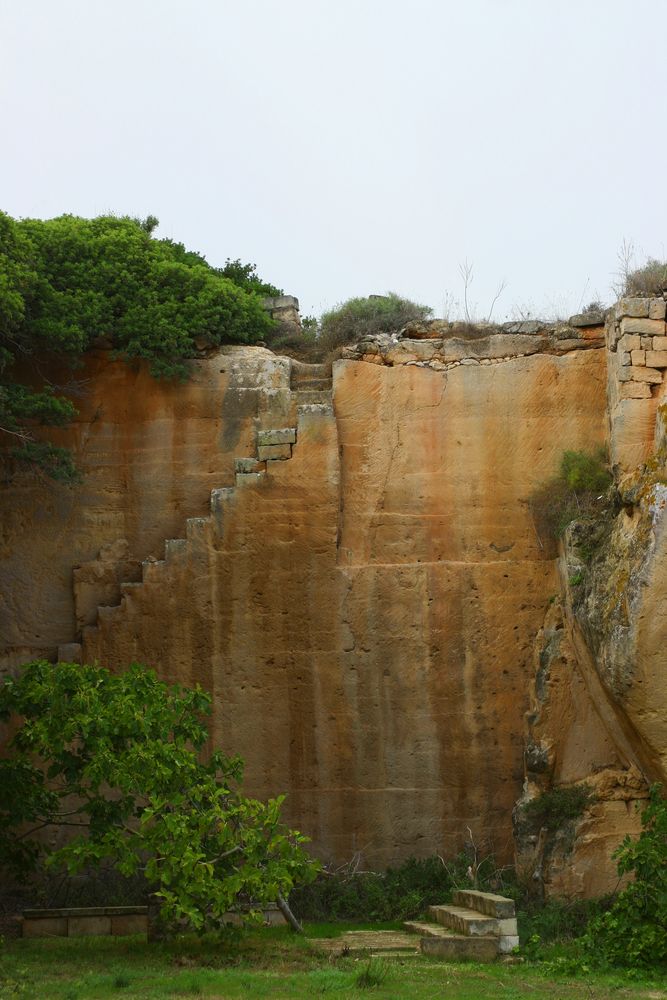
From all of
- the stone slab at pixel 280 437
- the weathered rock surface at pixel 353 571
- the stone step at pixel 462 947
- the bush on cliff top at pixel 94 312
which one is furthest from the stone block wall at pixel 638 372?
the stone step at pixel 462 947

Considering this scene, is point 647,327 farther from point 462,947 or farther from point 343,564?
point 462,947

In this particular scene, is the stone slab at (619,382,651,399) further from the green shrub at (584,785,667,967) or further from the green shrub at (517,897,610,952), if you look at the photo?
the green shrub at (517,897,610,952)

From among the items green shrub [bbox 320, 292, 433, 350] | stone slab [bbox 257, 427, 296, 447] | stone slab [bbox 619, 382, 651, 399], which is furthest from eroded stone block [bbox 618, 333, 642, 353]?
stone slab [bbox 257, 427, 296, 447]

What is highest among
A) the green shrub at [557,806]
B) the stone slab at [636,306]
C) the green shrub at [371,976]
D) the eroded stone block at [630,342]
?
the stone slab at [636,306]

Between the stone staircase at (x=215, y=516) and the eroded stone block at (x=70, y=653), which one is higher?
the stone staircase at (x=215, y=516)

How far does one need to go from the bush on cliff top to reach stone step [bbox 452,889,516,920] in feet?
20.8

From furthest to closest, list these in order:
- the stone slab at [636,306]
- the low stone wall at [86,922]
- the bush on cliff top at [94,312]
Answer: the bush on cliff top at [94,312]
the stone slab at [636,306]
the low stone wall at [86,922]

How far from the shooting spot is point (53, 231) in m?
14.7

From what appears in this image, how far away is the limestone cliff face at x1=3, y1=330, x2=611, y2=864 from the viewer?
13320 mm

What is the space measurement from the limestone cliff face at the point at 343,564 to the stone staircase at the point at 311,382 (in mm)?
66

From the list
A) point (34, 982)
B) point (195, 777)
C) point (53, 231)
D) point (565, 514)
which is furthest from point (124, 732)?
point (53, 231)

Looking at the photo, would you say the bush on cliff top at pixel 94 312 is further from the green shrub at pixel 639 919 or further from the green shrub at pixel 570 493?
the green shrub at pixel 639 919

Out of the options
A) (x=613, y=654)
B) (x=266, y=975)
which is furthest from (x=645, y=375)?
(x=266, y=975)

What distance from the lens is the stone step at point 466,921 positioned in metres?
10.3
